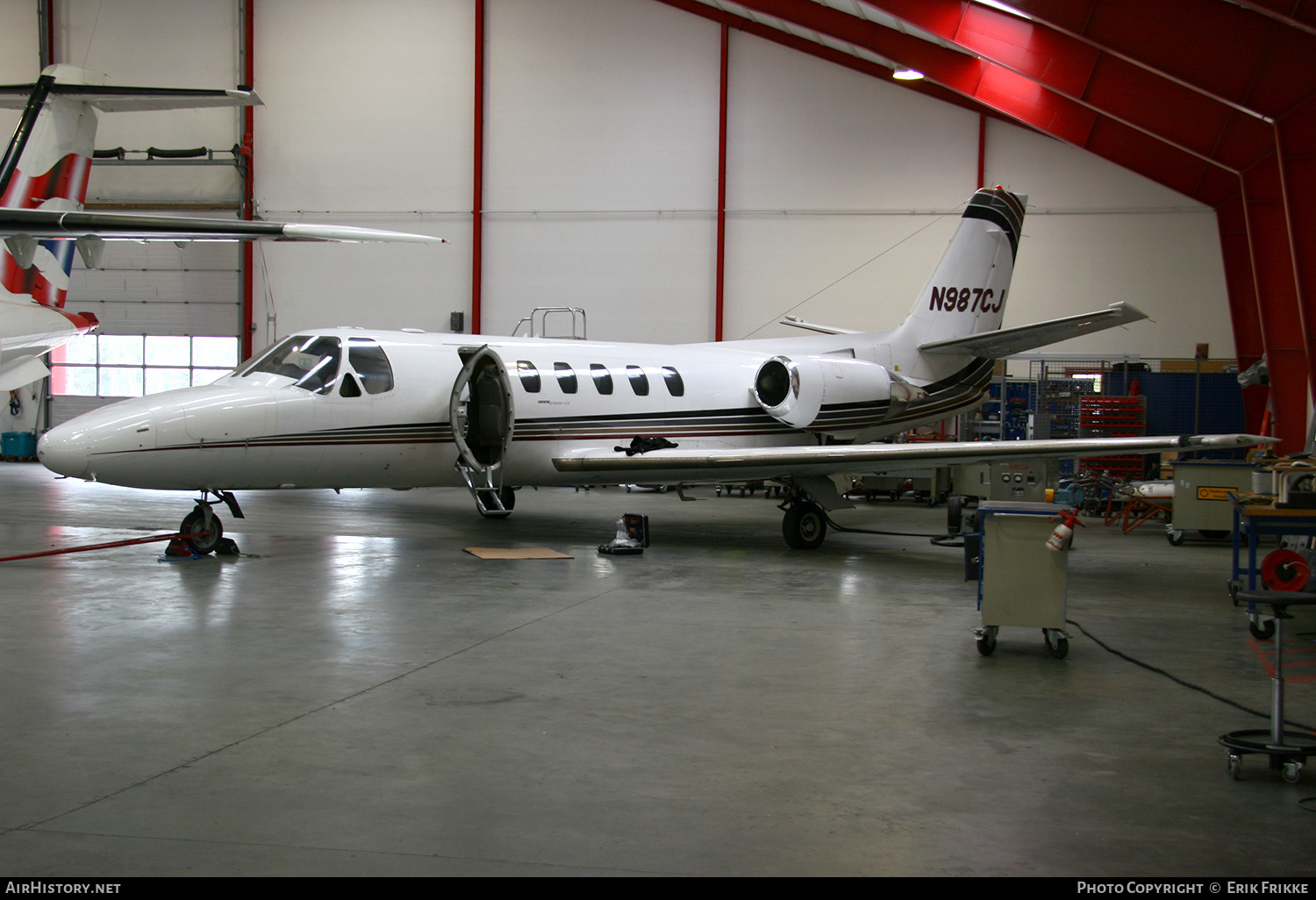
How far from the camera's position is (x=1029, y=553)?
6.36 meters

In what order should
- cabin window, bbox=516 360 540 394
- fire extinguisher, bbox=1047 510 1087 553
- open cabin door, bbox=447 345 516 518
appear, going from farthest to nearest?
cabin window, bbox=516 360 540 394
open cabin door, bbox=447 345 516 518
fire extinguisher, bbox=1047 510 1087 553

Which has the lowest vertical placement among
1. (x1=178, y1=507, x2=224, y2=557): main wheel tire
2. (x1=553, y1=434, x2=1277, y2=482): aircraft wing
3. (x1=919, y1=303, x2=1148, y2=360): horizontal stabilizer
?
(x1=178, y1=507, x2=224, y2=557): main wheel tire

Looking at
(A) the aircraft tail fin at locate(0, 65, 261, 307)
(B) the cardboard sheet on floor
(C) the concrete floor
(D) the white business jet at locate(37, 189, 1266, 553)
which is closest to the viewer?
(C) the concrete floor

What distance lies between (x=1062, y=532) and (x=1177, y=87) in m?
11.4

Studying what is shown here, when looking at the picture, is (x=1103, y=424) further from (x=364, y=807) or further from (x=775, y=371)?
(x=364, y=807)

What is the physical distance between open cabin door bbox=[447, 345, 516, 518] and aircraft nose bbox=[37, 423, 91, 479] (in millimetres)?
3577

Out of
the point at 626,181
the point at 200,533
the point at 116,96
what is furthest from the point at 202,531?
the point at 626,181

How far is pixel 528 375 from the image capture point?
39.7 feet

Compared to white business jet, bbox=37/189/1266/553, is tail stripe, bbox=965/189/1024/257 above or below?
above

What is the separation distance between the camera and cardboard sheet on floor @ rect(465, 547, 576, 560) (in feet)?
34.7

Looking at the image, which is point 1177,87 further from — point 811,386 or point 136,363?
point 136,363

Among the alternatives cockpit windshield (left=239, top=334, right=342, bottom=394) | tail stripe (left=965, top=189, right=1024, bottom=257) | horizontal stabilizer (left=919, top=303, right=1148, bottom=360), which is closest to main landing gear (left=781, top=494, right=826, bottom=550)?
horizontal stabilizer (left=919, top=303, right=1148, bottom=360)

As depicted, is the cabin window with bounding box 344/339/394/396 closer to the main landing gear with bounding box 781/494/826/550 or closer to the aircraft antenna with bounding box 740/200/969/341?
the main landing gear with bounding box 781/494/826/550

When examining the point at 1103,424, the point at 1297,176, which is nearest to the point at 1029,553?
the point at 1297,176
